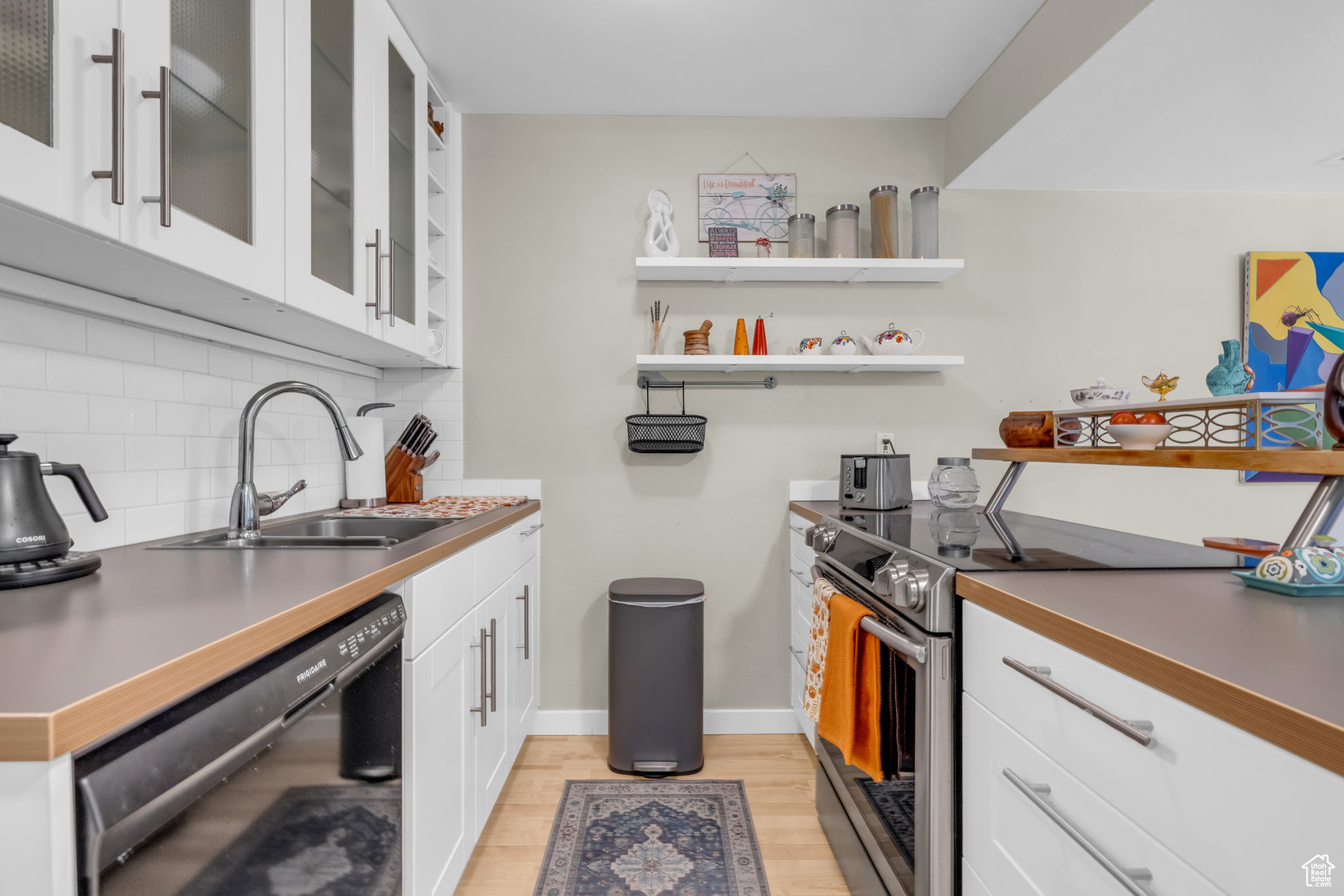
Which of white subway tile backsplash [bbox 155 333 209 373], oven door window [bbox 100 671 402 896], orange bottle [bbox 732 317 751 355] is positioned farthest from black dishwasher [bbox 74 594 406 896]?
orange bottle [bbox 732 317 751 355]

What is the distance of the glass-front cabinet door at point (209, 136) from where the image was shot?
0.97 meters

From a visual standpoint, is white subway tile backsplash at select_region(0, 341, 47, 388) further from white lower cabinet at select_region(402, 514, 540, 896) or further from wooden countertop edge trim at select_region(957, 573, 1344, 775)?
wooden countertop edge trim at select_region(957, 573, 1344, 775)

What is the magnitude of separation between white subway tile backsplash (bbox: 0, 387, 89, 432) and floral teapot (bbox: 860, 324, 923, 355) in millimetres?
2251

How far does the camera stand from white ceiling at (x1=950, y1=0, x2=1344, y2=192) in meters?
1.56

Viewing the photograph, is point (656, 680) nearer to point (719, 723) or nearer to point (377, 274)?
point (719, 723)

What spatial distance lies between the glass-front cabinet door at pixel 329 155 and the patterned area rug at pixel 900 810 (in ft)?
5.16

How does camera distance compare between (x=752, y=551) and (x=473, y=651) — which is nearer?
(x=473, y=651)

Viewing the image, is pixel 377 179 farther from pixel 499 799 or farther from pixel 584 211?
pixel 499 799

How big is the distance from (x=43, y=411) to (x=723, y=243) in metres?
1.95

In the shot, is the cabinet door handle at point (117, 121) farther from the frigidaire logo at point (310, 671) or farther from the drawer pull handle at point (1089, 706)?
the drawer pull handle at point (1089, 706)

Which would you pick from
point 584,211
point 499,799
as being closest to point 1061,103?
point 584,211

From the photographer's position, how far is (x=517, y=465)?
2.58m

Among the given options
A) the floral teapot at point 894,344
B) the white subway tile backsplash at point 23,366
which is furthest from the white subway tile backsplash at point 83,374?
the floral teapot at point 894,344

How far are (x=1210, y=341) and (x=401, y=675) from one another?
309 centimetres
